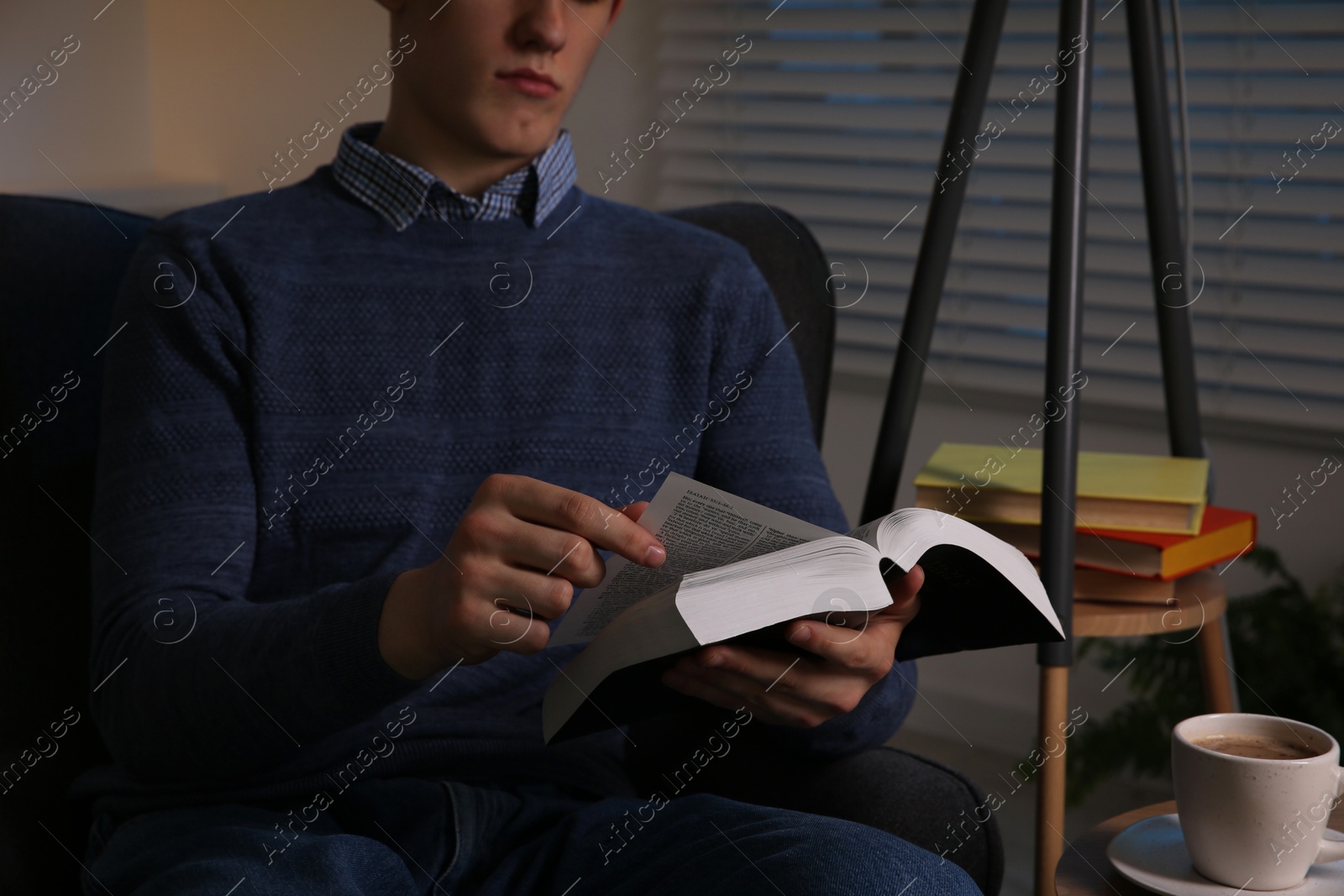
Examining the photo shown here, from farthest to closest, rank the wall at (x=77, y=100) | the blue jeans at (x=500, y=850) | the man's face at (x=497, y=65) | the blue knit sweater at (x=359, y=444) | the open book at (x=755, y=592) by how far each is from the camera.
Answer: the wall at (x=77, y=100)
the man's face at (x=497, y=65)
the blue knit sweater at (x=359, y=444)
the blue jeans at (x=500, y=850)
the open book at (x=755, y=592)

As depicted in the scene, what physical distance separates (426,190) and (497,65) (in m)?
0.13

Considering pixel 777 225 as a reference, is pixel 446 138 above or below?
above

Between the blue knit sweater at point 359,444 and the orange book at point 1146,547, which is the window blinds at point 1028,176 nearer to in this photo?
the orange book at point 1146,547

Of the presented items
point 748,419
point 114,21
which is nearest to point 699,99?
point 114,21

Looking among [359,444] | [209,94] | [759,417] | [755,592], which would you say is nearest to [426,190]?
[359,444]

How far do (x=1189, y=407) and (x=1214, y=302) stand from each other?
545 mm

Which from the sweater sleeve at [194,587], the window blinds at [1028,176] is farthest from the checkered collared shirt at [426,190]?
the window blinds at [1028,176]

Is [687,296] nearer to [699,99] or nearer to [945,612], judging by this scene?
[945,612]

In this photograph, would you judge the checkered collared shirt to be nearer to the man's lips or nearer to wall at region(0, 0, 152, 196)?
the man's lips

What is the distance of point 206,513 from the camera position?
0.93 m

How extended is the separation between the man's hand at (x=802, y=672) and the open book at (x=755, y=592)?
1cm

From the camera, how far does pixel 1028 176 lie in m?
1.92

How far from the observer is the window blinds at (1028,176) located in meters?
1.70

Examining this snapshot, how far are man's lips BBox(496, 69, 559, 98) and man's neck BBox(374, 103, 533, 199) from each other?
0.06m
